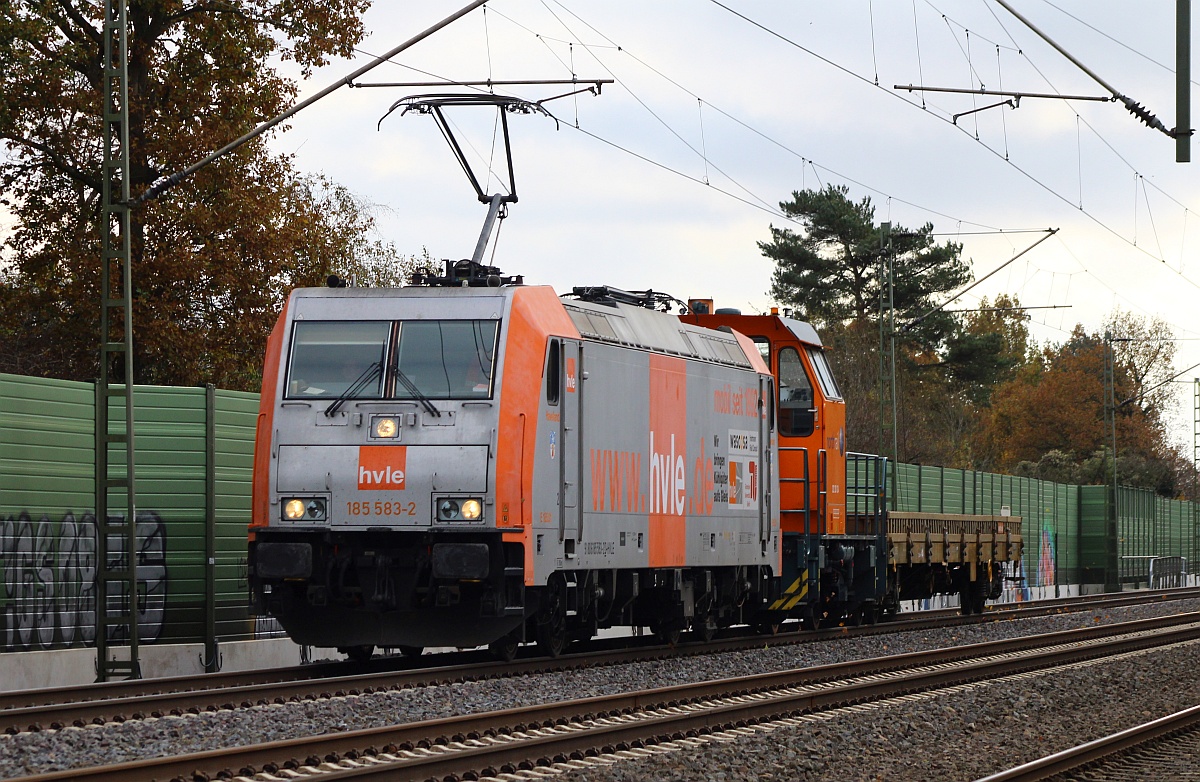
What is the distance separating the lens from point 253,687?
12875mm

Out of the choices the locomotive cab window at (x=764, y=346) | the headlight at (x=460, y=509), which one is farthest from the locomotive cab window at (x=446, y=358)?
the locomotive cab window at (x=764, y=346)

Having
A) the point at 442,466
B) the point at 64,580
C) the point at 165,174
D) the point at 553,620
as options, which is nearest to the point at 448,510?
the point at 442,466

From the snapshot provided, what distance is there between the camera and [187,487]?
57.2 feet

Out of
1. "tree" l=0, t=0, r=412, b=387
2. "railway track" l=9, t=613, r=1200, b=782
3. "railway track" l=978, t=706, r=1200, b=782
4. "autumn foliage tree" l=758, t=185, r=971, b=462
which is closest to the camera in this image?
"railway track" l=9, t=613, r=1200, b=782

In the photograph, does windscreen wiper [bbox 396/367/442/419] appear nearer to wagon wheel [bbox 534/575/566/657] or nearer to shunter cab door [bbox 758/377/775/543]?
wagon wheel [bbox 534/575/566/657]

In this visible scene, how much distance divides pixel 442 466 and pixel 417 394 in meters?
0.80

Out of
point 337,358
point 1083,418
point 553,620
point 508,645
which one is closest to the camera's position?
point 337,358

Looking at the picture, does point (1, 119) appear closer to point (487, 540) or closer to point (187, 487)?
point (187, 487)

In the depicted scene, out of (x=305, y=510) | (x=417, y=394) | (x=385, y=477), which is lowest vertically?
(x=305, y=510)

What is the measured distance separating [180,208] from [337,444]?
50.1ft

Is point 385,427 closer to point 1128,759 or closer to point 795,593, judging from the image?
point 1128,759

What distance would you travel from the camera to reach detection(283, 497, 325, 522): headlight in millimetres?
14828

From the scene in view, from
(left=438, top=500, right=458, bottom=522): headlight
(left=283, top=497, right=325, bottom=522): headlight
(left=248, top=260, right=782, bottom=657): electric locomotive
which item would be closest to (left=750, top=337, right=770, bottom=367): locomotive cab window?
(left=248, top=260, right=782, bottom=657): electric locomotive

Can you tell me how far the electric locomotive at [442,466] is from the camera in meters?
A: 14.7
